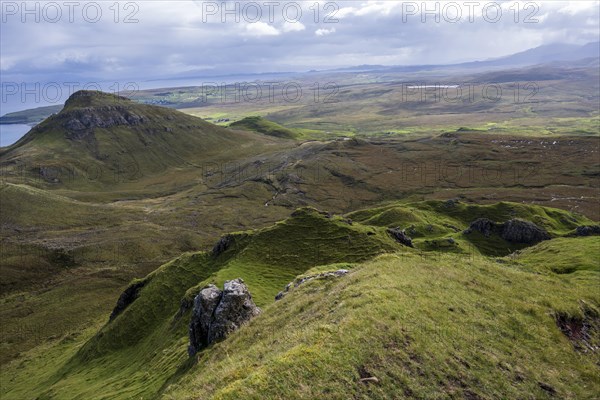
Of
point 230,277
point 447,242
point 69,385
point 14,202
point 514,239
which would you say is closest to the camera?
point 69,385

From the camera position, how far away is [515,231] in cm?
10094

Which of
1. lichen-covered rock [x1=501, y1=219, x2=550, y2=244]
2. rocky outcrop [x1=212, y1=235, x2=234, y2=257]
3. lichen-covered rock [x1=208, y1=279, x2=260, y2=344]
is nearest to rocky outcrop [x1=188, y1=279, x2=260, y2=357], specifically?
lichen-covered rock [x1=208, y1=279, x2=260, y2=344]

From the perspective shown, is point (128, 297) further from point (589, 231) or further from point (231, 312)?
point (589, 231)

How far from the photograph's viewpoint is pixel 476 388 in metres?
24.2

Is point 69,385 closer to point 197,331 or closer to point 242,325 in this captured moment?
point 197,331

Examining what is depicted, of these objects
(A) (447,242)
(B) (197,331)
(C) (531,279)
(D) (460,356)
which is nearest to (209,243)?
(A) (447,242)

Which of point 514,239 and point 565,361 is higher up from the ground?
point 565,361

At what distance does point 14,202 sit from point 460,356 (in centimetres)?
21879

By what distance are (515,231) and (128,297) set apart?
3504 inches

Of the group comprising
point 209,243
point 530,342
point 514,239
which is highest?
point 530,342

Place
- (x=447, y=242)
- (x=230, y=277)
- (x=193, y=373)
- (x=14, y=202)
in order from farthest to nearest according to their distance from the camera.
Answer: (x=14, y=202), (x=447, y=242), (x=230, y=277), (x=193, y=373)

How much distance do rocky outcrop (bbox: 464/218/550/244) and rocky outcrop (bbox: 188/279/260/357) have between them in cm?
7684

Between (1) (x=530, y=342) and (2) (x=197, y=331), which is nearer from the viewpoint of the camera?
(1) (x=530, y=342)

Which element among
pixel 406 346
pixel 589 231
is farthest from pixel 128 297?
pixel 589 231
